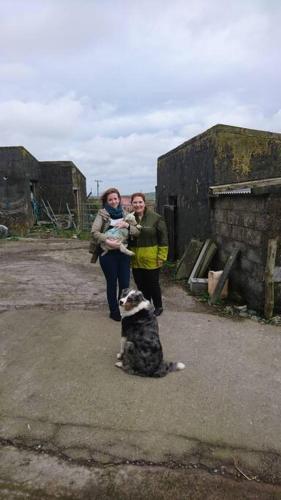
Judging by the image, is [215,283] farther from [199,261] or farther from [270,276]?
[270,276]

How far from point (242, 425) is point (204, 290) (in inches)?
159

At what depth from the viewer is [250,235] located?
5.93 m

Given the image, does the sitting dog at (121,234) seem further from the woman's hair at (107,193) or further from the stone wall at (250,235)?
the stone wall at (250,235)

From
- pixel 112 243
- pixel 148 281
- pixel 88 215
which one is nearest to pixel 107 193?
pixel 112 243

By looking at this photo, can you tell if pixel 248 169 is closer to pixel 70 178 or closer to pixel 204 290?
pixel 204 290

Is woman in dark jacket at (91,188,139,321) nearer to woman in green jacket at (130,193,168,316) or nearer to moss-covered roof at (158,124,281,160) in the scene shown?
woman in green jacket at (130,193,168,316)

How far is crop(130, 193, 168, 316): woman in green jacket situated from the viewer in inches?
200

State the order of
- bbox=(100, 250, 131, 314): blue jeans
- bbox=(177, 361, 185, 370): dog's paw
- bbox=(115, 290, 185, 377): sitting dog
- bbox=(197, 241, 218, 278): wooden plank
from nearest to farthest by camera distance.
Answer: bbox=(115, 290, 185, 377): sitting dog
bbox=(177, 361, 185, 370): dog's paw
bbox=(100, 250, 131, 314): blue jeans
bbox=(197, 241, 218, 278): wooden plank

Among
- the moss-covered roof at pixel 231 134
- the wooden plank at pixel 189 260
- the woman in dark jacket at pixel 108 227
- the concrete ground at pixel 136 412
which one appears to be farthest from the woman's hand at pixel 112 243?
→ the moss-covered roof at pixel 231 134

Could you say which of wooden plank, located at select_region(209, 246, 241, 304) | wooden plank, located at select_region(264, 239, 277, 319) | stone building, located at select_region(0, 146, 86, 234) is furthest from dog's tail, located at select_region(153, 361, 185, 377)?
stone building, located at select_region(0, 146, 86, 234)

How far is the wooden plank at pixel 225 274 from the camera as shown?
20.5 ft

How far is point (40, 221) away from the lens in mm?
20250

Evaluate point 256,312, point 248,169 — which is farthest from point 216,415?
point 248,169

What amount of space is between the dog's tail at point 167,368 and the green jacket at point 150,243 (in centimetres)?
160
